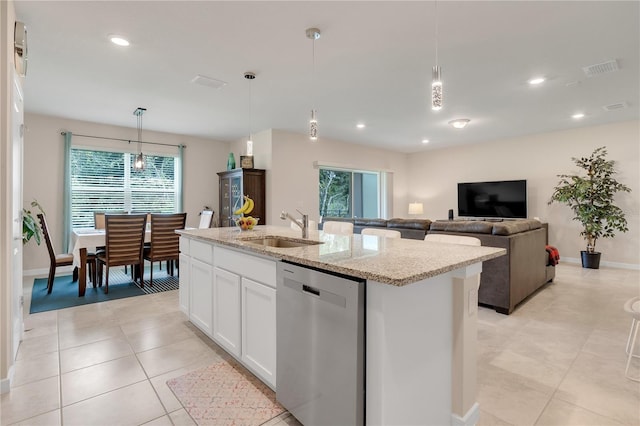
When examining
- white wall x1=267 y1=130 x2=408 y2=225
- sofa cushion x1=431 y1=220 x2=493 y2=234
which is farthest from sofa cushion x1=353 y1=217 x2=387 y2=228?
white wall x1=267 y1=130 x2=408 y2=225

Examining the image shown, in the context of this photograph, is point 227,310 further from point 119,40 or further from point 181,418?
point 119,40

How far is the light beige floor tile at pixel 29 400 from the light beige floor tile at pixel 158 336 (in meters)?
0.58

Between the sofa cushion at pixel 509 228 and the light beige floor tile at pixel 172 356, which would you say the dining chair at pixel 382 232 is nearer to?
the sofa cushion at pixel 509 228

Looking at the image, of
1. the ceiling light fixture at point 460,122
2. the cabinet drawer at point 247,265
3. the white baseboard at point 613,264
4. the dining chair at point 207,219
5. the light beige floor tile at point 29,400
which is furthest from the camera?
the dining chair at point 207,219

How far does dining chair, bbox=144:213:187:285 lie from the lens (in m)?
4.43

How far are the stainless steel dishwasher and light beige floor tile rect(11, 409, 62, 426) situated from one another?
1190 millimetres

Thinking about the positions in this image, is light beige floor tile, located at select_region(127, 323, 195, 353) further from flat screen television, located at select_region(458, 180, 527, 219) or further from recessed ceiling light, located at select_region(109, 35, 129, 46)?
flat screen television, located at select_region(458, 180, 527, 219)

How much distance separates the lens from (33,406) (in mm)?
1831

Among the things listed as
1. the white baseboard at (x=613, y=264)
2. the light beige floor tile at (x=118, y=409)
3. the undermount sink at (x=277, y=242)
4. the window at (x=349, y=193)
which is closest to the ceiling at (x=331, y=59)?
the undermount sink at (x=277, y=242)

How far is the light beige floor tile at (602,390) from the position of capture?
5.85ft

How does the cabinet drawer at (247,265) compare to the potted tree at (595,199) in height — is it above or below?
below

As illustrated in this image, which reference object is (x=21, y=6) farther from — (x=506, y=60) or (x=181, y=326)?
(x=506, y=60)

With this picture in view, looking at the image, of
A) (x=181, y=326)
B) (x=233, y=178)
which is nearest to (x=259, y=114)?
(x=233, y=178)

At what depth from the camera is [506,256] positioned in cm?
321
